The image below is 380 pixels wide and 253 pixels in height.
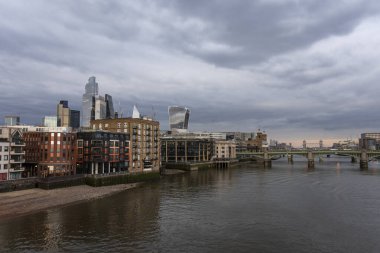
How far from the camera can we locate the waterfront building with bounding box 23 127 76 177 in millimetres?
99250

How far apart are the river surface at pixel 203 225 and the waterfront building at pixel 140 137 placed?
137 feet

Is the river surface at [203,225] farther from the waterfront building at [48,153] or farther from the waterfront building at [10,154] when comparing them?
the waterfront building at [10,154]

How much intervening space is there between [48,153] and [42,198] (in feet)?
86.1

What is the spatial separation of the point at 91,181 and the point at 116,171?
16.0m

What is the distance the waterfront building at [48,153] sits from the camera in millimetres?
99250

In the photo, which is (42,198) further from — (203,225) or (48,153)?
(203,225)

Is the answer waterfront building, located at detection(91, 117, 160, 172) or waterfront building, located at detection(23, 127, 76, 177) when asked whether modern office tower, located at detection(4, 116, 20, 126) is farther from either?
waterfront building, located at detection(23, 127, 76, 177)

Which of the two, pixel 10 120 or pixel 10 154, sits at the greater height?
pixel 10 120

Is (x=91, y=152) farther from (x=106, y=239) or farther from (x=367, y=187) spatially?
(x=367, y=187)

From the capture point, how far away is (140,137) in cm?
12912

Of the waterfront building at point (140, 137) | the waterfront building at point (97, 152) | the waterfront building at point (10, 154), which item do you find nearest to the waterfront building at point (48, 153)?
the waterfront building at point (97, 152)

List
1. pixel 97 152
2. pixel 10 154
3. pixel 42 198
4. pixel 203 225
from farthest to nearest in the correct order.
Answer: pixel 97 152
pixel 10 154
pixel 42 198
pixel 203 225

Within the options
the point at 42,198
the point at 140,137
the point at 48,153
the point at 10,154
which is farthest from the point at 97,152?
the point at 42,198

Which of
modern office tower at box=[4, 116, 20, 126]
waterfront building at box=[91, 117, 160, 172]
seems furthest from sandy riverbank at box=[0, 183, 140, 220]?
modern office tower at box=[4, 116, 20, 126]
